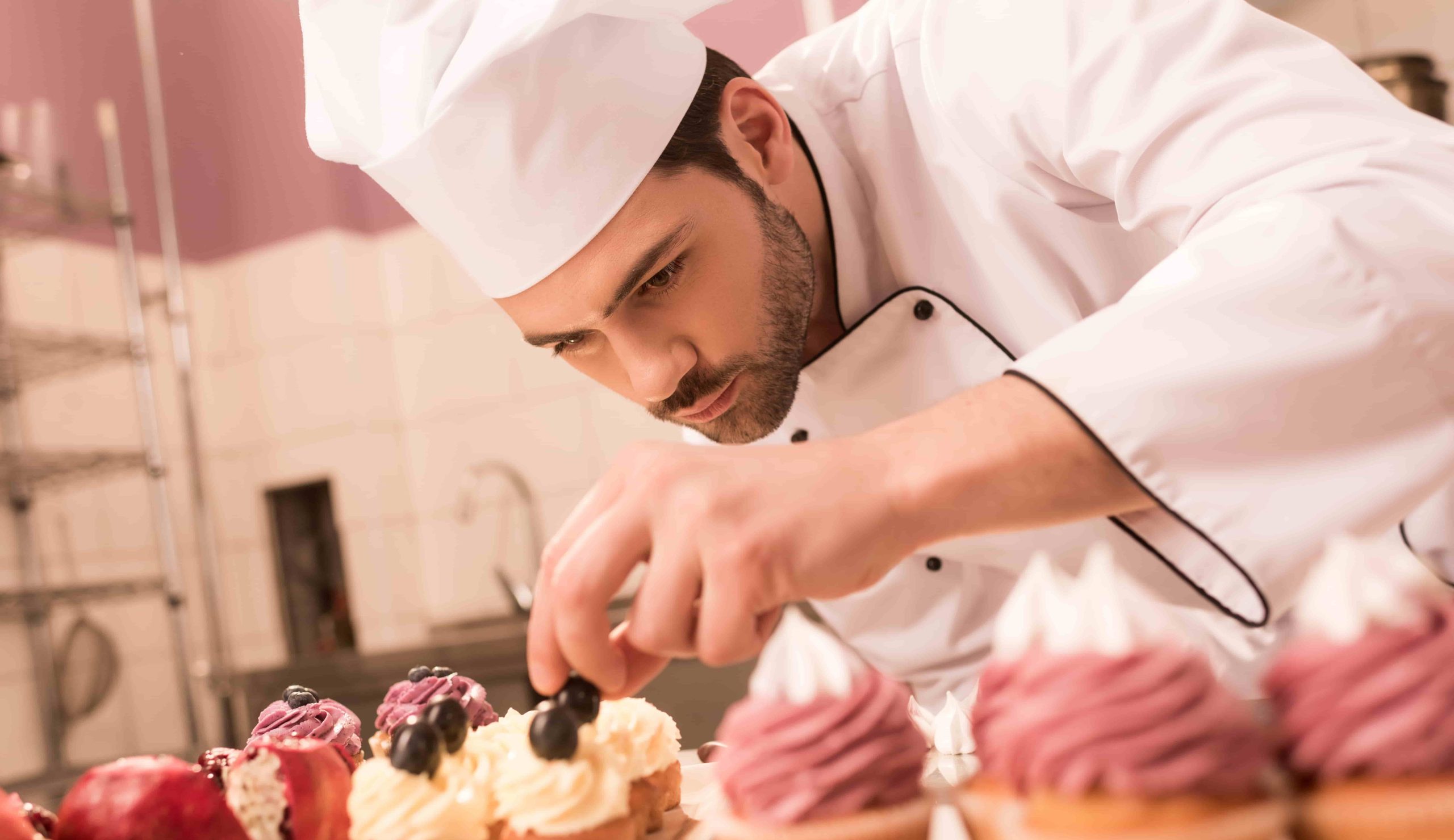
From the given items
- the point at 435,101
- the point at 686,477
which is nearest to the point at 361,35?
the point at 435,101

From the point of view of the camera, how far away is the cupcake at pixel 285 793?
3.26 ft

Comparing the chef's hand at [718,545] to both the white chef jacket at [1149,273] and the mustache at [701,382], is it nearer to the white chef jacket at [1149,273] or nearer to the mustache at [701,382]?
the white chef jacket at [1149,273]

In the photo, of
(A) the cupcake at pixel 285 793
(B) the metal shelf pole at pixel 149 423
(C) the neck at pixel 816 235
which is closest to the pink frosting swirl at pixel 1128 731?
(A) the cupcake at pixel 285 793

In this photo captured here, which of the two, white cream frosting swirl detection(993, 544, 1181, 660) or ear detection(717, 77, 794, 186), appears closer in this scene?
white cream frosting swirl detection(993, 544, 1181, 660)

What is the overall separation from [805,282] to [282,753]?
1016 millimetres

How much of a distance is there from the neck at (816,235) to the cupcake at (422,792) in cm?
94

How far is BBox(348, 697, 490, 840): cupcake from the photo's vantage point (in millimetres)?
988

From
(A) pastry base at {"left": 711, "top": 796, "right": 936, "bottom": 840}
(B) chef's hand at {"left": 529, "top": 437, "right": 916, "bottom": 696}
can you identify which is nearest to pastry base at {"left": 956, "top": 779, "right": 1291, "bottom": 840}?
(A) pastry base at {"left": 711, "top": 796, "right": 936, "bottom": 840}

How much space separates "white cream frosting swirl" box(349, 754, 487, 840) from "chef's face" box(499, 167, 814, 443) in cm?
64

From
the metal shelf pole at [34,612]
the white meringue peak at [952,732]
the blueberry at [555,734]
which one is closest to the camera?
the blueberry at [555,734]

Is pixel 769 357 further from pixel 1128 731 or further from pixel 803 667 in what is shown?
pixel 1128 731

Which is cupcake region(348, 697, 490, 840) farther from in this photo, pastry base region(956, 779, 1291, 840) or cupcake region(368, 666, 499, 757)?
pastry base region(956, 779, 1291, 840)

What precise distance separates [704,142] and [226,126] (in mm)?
3313

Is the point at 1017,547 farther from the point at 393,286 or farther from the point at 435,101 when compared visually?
the point at 393,286
